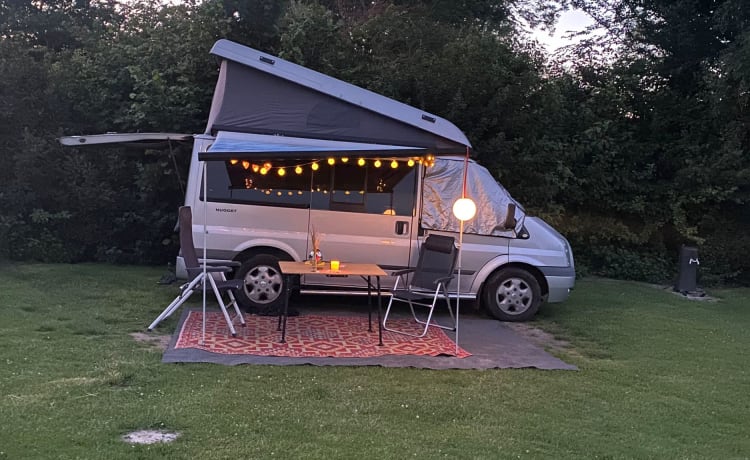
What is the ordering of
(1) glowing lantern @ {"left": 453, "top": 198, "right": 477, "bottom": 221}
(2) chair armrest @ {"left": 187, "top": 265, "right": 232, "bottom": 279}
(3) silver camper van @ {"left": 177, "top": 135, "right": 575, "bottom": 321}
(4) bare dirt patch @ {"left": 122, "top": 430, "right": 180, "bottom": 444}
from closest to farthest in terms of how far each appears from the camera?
(4) bare dirt patch @ {"left": 122, "top": 430, "right": 180, "bottom": 444} → (1) glowing lantern @ {"left": 453, "top": 198, "right": 477, "bottom": 221} → (2) chair armrest @ {"left": 187, "top": 265, "right": 232, "bottom": 279} → (3) silver camper van @ {"left": 177, "top": 135, "right": 575, "bottom": 321}

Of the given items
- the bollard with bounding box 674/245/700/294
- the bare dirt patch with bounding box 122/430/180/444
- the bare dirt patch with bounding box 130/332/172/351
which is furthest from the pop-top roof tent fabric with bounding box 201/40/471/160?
the bollard with bounding box 674/245/700/294

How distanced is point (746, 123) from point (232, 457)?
12302mm

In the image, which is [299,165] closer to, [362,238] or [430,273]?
[362,238]

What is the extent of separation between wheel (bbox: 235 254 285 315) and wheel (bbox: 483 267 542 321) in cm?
251

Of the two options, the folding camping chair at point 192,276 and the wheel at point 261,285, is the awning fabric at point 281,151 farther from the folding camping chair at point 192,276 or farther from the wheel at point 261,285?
the wheel at point 261,285

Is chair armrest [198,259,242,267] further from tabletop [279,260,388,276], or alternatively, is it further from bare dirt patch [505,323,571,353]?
bare dirt patch [505,323,571,353]

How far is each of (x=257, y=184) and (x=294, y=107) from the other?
1087 millimetres

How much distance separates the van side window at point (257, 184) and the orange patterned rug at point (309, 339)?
4.40 feet

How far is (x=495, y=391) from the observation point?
17.3 feet

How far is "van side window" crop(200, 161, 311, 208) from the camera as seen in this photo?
25.8 feet

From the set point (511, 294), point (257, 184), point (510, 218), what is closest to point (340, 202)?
point (257, 184)

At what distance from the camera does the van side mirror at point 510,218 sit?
8.00m

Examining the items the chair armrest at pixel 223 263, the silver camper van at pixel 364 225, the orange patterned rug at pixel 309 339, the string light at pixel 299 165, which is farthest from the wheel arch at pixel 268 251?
the string light at pixel 299 165

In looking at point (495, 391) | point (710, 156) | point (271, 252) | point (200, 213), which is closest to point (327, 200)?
point (271, 252)
